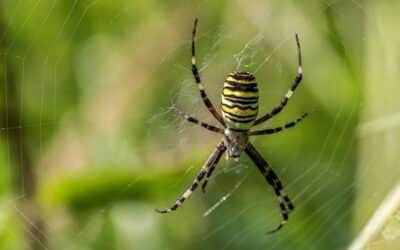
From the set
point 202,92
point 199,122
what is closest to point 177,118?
point 199,122

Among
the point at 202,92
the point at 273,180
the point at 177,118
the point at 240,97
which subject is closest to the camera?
the point at 240,97

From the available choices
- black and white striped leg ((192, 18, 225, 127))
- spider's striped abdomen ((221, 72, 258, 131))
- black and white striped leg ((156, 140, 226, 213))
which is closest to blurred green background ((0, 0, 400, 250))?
black and white striped leg ((156, 140, 226, 213))

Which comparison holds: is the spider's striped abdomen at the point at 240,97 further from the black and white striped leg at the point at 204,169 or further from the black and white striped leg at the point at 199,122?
the black and white striped leg at the point at 204,169

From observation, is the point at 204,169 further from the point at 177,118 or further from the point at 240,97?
the point at 240,97

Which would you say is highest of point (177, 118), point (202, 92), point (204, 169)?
point (202, 92)

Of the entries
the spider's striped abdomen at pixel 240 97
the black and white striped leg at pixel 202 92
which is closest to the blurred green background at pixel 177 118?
the black and white striped leg at pixel 202 92

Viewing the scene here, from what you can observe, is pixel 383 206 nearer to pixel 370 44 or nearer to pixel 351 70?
pixel 370 44

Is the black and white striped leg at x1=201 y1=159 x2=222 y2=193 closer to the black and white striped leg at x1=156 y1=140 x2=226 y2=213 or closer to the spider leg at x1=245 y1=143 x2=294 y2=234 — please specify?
the black and white striped leg at x1=156 y1=140 x2=226 y2=213
